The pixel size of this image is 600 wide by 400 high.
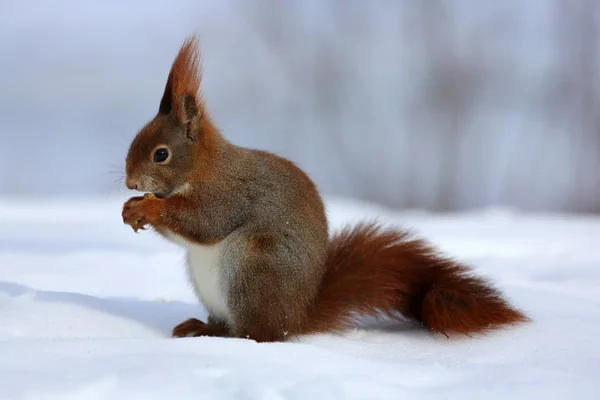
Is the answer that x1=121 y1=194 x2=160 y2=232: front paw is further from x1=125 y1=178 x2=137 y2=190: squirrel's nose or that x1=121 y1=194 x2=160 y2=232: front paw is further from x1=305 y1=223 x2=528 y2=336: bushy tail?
x1=305 y1=223 x2=528 y2=336: bushy tail

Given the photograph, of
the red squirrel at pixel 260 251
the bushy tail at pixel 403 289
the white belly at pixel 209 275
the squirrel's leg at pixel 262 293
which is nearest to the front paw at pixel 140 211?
the red squirrel at pixel 260 251

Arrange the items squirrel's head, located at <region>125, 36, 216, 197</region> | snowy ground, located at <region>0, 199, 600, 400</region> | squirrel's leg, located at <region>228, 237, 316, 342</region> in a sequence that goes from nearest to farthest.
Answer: snowy ground, located at <region>0, 199, 600, 400</region> → squirrel's leg, located at <region>228, 237, 316, 342</region> → squirrel's head, located at <region>125, 36, 216, 197</region>

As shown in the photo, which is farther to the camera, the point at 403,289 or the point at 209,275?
the point at 403,289

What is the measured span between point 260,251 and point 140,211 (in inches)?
14.1

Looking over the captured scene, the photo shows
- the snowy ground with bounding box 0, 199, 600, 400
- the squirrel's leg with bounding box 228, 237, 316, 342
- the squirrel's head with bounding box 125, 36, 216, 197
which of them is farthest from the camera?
the squirrel's head with bounding box 125, 36, 216, 197

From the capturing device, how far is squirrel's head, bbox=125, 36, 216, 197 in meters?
2.36

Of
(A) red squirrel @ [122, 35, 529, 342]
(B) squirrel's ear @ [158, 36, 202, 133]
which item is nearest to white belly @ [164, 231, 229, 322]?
(A) red squirrel @ [122, 35, 529, 342]

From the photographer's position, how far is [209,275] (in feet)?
7.65

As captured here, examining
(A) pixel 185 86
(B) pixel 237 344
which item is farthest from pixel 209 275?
(A) pixel 185 86

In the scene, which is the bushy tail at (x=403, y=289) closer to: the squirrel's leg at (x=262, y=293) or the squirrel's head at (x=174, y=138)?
the squirrel's leg at (x=262, y=293)

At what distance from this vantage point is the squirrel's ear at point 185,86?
2.40 meters

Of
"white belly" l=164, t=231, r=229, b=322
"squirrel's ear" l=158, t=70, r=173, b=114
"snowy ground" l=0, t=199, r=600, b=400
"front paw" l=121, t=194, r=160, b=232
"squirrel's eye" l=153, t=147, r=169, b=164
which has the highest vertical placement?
"squirrel's ear" l=158, t=70, r=173, b=114

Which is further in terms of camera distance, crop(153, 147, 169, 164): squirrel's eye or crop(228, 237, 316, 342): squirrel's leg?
crop(153, 147, 169, 164): squirrel's eye

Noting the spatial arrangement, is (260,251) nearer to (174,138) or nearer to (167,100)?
(174,138)
